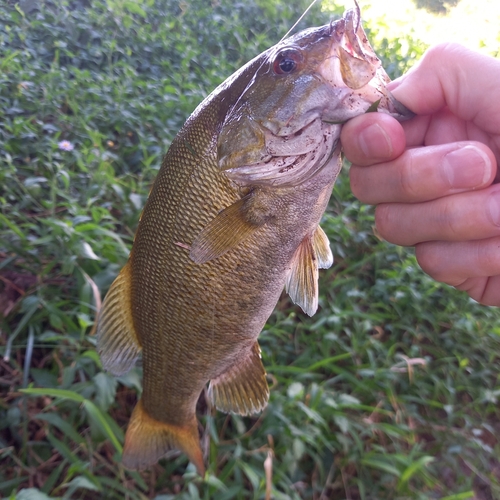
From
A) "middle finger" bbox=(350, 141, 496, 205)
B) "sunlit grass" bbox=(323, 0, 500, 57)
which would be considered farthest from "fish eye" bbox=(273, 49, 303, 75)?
"sunlit grass" bbox=(323, 0, 500, 57)

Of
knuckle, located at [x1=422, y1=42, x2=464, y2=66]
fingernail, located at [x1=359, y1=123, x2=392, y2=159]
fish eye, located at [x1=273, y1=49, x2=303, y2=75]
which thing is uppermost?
fish eye, located at [x1=273, y1=49, x2=303, y2=75]

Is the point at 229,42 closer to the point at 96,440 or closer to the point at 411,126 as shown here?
the point at 411,126

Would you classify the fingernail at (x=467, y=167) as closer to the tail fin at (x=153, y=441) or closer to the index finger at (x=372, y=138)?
the index finger at (x=372, y=138)

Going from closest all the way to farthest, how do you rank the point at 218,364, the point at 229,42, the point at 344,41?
the point at 344,41, the point at 218,364, the point at 229,42

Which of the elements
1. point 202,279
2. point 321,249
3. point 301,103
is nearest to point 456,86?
point 301,103

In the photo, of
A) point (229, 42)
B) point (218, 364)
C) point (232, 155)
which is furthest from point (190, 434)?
point (229, 42)

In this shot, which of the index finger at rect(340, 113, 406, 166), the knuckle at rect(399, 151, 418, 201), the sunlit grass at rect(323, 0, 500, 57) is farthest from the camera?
the sunlit grass at rect(323, 0, 500, 57)

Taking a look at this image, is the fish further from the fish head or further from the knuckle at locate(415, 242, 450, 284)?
the knuckle at locate(415, 242, 450, 284)
